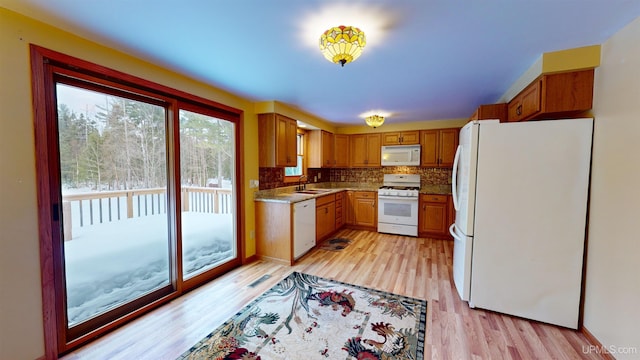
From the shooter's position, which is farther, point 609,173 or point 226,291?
point 226,291

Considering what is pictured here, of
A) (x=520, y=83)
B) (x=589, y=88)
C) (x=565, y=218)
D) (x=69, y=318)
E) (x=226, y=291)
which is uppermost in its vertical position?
(x=520, y=83)

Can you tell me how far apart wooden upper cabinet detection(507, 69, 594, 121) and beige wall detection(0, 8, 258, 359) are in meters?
3.80

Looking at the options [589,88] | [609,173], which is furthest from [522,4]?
[609,173]

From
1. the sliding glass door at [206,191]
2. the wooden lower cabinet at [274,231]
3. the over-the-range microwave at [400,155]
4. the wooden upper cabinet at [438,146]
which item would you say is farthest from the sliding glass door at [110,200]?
the wooden upper cabinet at [438,146]

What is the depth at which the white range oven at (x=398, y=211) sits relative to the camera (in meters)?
4.66

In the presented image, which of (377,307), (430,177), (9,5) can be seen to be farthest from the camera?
(430,177)

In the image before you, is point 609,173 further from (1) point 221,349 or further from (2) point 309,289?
(1) point 221,349

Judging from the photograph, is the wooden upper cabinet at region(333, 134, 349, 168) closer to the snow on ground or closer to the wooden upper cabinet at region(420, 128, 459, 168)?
the wooden upper cabinet at region(420, 128, 459, 168)

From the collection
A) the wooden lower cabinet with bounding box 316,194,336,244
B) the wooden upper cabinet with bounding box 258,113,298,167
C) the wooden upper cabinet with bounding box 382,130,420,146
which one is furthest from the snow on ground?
the wooden upper cabinet with bounding box 382,130,420,146

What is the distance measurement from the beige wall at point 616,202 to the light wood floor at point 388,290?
32cm

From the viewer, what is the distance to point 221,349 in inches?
69.0

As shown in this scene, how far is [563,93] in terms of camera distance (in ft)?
6.53

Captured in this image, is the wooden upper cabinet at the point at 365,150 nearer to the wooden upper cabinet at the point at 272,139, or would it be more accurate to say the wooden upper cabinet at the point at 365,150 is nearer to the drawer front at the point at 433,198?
the drawer front at the point at 433,198

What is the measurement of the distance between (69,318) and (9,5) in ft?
7.14
